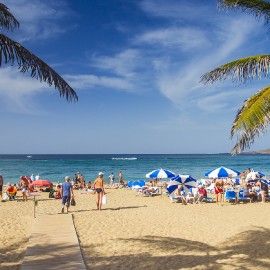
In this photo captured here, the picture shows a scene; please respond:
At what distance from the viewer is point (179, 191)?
58.7ft

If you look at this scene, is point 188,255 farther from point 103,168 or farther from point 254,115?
point 103,168

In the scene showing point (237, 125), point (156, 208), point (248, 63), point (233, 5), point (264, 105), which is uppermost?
point (233, 5)

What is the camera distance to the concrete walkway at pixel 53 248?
6941 mm

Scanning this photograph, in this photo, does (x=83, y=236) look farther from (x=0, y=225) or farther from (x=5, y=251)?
(x=0, y=225)

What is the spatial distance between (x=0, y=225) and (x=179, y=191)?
968 cm

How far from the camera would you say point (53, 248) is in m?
8.09

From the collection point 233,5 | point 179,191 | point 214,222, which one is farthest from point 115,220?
point 233,5

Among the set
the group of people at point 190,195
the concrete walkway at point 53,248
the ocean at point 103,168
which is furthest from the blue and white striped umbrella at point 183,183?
the ocean at point 103,168

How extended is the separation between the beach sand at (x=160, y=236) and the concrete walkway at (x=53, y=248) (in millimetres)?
245

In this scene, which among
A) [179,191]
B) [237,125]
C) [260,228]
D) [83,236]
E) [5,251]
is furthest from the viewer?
[179,191]

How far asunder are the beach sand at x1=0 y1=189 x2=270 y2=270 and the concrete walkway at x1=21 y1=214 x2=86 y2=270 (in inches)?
9.7

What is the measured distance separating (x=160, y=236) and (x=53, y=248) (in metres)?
3.38

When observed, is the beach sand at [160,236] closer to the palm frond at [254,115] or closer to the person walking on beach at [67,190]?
the person walking on beach at [67,190]

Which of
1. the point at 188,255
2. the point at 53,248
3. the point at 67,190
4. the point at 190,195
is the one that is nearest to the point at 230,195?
the point at 190,195
